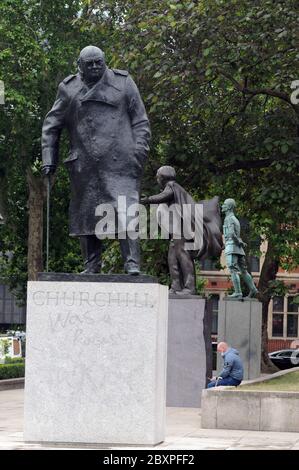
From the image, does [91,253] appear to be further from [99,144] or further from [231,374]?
[231,374]

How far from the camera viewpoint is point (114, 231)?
45.8ft

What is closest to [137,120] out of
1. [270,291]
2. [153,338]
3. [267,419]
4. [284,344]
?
[153,338]

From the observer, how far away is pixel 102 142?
46.6ft

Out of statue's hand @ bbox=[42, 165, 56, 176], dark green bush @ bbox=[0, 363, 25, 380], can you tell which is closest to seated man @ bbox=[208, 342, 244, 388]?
statue's hand @ bbox=[42, 165, 56, 176]

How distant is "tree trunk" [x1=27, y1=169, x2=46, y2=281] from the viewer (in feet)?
140

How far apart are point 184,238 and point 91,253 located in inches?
407

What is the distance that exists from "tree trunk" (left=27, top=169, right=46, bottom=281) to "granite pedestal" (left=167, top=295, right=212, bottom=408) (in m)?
18.9

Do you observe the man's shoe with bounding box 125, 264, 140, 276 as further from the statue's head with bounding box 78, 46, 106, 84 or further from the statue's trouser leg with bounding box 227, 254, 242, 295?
the statue's trouser leg with bounding box 227, 254, 242, 295

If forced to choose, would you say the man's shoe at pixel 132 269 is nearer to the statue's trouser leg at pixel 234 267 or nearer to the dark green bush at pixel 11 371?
the statue's trouser leg at pixel 234 267

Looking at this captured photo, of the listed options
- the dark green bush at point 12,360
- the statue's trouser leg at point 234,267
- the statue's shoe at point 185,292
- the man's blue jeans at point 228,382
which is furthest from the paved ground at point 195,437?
the dark green bush at point 12,360

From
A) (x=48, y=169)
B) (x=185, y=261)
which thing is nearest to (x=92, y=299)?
(x=48, y=169)

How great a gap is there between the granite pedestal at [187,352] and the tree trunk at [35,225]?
1886cm
